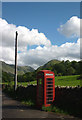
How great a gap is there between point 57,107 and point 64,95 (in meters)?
0.74

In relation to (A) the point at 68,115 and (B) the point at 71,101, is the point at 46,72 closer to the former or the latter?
(B) the point at 71,101

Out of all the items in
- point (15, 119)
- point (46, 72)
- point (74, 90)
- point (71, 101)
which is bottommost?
point (15, 119)

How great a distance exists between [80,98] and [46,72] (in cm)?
233

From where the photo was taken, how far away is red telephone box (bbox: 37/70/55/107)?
8.91 m

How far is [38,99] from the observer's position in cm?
953

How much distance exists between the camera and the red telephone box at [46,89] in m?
8.91

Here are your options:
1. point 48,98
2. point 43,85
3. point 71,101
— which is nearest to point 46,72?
point 43,85

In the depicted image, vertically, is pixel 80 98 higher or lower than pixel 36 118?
higher

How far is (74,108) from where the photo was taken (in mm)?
8031

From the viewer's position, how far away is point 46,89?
8.98 m

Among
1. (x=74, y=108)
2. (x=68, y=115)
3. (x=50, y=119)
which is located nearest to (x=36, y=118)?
(x=50, y=119)

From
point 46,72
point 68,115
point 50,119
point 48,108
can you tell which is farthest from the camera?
point 46,72

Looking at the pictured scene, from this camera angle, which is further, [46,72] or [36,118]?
[46,72]

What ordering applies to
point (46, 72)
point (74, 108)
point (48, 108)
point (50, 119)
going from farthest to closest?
1. point (46, 72)
2. point (48, 108)
3. point (74, 108)
4. point (50, 119)
